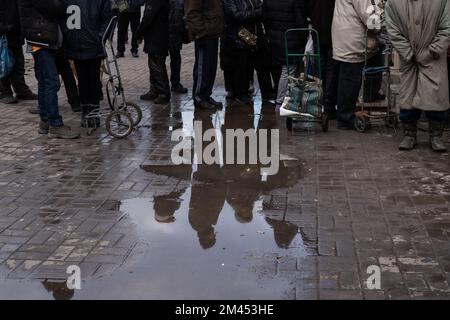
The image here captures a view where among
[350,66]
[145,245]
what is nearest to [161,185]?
[145,245]

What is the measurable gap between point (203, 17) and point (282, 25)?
109cm

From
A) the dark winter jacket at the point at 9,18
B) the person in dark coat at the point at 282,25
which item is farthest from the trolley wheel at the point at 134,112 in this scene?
the dark winter jacket at the point at 9,18

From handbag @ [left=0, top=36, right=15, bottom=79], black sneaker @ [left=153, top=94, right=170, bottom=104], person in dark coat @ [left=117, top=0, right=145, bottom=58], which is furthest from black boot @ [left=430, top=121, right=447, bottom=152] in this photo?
person in dark coat @ [left=117, top=0, right=145, bottom=58]

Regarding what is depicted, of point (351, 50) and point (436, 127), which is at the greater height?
point (351, 50)

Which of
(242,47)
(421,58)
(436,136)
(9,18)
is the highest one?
(9,18)

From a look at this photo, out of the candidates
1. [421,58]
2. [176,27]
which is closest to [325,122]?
[421,58]

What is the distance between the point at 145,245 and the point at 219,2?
5264mm

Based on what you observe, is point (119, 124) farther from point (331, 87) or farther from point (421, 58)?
point (421, 58)

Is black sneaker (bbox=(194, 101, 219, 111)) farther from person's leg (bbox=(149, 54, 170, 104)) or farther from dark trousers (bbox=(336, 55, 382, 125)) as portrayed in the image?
dark trousers (bbox=(336, 55, 382, 125))

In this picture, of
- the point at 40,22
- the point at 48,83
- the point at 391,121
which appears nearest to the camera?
the point at 40,22

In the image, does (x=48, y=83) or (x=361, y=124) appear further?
(x=361, y=124)

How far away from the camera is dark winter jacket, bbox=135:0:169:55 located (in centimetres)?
983

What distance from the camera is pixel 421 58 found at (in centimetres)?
718

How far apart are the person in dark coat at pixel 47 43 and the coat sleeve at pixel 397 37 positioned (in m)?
3.60
